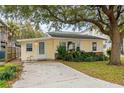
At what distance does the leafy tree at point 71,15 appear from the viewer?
67.2 feet

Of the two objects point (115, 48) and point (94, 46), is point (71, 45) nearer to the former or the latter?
point (94, 46)

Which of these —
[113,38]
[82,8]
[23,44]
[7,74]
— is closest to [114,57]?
[113,38]

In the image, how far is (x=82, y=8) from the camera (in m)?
21.3

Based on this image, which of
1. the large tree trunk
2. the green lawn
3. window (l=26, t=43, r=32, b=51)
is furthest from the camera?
window (l=26, t=43, r=32, b=51)

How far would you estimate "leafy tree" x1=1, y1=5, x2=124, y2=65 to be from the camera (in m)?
20.5

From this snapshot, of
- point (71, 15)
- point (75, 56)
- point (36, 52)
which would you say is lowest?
point (75, 56)

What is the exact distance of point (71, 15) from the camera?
2181 centimetres

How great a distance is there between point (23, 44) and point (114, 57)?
10146 mm

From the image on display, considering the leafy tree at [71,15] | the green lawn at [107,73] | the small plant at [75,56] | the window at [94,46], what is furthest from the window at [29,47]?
the green lawn at [107,73]

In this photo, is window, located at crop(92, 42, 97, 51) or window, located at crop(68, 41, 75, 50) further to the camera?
window, located at crop(92, 42, 97, 51)

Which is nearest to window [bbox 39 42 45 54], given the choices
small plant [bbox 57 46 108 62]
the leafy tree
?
small plant [bbox 57 46 108 62]

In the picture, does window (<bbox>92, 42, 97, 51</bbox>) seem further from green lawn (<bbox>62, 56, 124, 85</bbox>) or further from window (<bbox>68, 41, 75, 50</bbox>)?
green lawn (<bbox>62, 56, 124, 85</bbox>)

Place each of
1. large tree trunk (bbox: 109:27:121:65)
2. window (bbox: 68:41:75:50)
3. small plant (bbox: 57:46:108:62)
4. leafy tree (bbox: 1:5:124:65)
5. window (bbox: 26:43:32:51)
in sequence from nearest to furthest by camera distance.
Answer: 1. leafy tree (bbox: 1:5:124:65)
2. large tree trunk (bbox: 109:27:121:65)
3. small plant (bbox: 57:46:108:62)
4. window (bbox: 26:43:32:51)
5. window (bbox: 68:41:75:50)

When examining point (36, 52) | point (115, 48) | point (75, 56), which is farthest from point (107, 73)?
point (36, 52)
